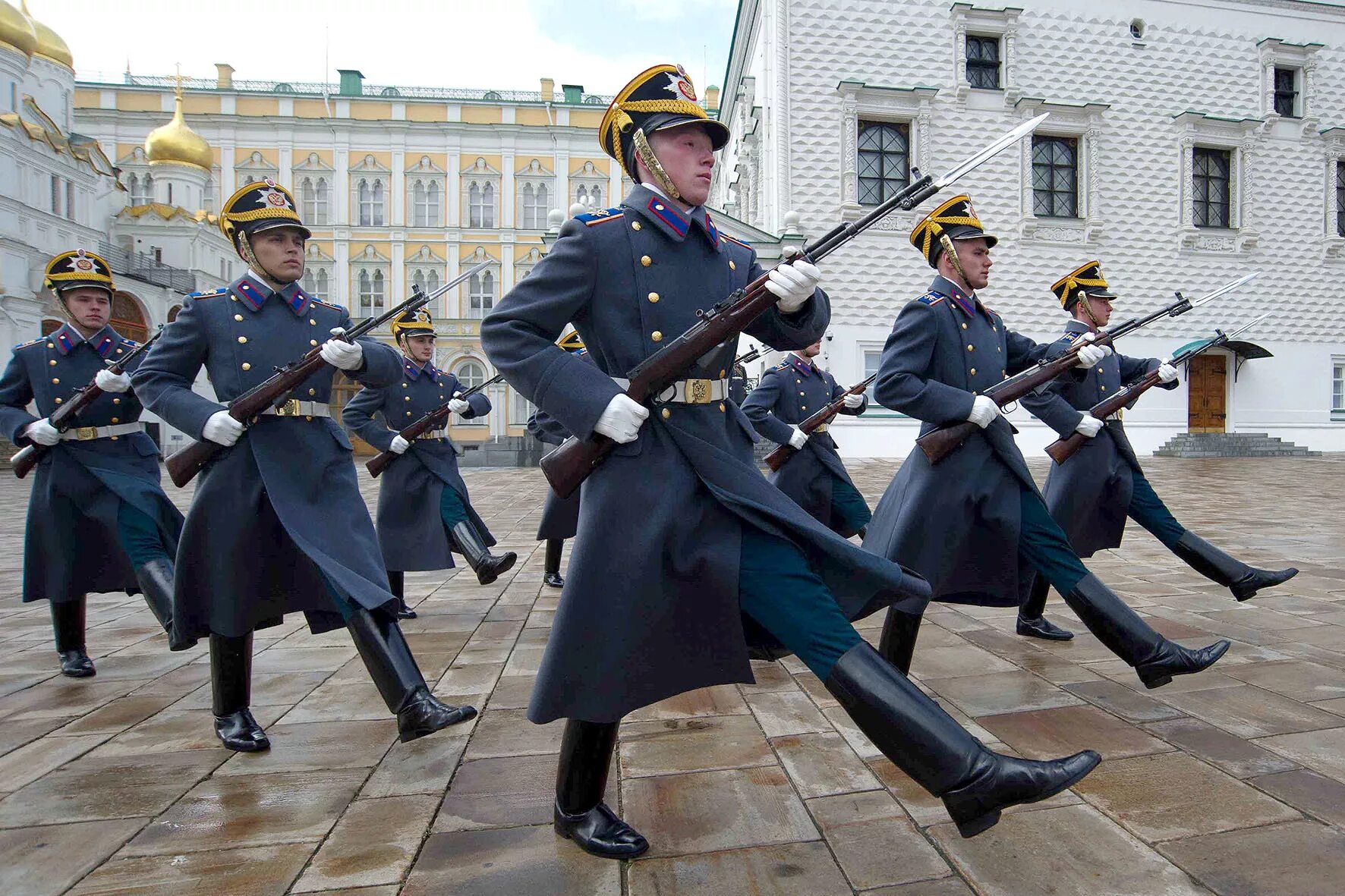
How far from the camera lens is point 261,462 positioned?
3.55 meters

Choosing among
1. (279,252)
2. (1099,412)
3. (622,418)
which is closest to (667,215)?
(622,418)

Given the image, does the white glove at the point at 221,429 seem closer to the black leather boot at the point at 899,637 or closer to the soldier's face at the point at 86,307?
the soldier's face at the point at 86,307

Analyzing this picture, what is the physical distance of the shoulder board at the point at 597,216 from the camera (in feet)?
8.33

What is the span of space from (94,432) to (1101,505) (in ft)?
18.6

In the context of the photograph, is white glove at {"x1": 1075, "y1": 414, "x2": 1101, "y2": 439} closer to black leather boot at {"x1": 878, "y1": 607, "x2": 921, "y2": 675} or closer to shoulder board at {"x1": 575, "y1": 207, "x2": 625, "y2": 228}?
black leather boot at {"x1": 878, "y1": 607, "x2": 921, "y2": 675}

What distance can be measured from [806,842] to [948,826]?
0.45 meters

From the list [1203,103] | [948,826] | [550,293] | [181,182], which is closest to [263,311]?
[550,293]

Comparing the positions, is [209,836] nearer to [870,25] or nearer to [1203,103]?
[870,25]

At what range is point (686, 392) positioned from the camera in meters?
2.55

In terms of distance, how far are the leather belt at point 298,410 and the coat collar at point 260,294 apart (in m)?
0.40

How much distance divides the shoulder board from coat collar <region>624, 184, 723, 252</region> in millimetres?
50

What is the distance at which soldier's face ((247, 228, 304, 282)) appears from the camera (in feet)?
12.2

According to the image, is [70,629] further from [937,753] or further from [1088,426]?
[1088,426]

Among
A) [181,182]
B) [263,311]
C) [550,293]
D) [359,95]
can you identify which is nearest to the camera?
[550,293]
